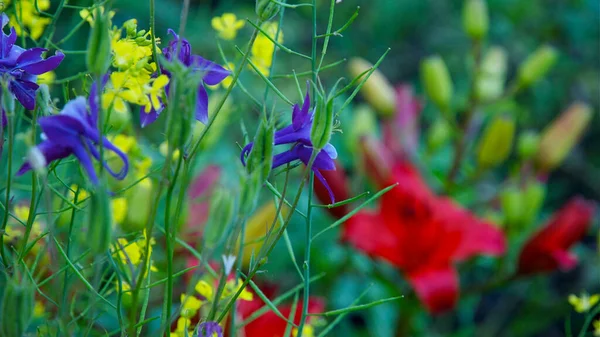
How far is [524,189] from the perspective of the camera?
0.65m

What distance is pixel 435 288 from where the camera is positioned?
554mm

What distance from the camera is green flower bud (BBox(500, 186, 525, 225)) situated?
1.99 feet

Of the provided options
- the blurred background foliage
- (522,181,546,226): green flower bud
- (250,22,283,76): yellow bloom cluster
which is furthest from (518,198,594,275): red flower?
(250,22,283,76): yellow bloom cluster

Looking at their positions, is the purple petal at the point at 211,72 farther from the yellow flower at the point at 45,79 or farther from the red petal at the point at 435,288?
the red petal at the point at 435,288

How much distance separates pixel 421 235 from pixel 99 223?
448 millimetres

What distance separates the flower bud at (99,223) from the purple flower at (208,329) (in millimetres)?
52

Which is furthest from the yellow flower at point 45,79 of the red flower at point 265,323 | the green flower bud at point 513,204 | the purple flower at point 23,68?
the green flower bud at point 513,204

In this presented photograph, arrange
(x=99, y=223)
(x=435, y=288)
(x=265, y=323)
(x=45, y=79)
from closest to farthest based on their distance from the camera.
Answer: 1. (x=99, y=223)
2. (x=45, y=79)
3. (x=265, y=323)
4. (x=435, y=288)

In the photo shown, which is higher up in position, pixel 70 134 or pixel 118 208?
pixel 70 134

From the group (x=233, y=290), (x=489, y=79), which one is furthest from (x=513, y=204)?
(x=233, y=290)

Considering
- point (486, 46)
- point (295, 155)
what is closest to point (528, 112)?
point (486, 46)

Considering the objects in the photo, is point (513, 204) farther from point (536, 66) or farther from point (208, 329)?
point (208, 329)

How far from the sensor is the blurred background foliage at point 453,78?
2.34 feet

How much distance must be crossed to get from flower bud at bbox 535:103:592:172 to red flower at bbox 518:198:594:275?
7 centimetres
